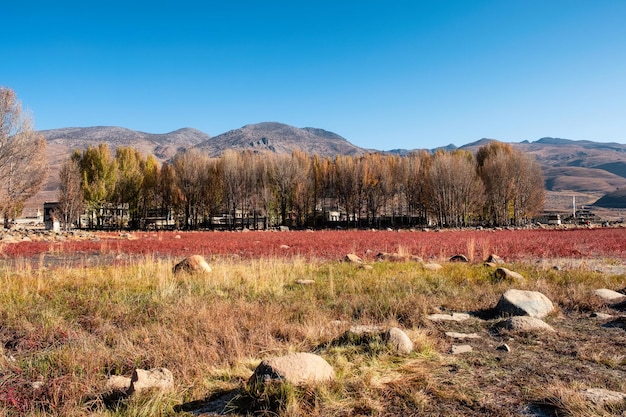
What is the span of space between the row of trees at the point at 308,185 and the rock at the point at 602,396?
51.7m

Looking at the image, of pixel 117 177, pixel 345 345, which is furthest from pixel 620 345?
pixel 117 177

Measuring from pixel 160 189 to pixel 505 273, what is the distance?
58494mm

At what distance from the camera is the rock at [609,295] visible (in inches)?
308

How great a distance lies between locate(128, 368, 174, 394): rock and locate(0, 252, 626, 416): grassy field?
0.38ft

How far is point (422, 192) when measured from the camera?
2345 inches

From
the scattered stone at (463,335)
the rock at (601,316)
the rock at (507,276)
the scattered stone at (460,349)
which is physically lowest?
the rock at (601,316)

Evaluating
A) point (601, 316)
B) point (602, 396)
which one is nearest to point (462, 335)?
point (602, 396)

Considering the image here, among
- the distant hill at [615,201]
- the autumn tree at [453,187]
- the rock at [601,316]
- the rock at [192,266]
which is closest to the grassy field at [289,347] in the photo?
the rock at [601,316]

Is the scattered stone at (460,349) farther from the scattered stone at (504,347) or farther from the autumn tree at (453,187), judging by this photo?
the autumn tree at (453,187)

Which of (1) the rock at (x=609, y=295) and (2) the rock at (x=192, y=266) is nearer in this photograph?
(1) the rock at (x=609, y=295)

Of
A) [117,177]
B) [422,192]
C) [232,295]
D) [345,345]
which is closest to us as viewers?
[345,345]

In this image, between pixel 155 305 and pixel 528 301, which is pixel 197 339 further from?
pixel 528 301

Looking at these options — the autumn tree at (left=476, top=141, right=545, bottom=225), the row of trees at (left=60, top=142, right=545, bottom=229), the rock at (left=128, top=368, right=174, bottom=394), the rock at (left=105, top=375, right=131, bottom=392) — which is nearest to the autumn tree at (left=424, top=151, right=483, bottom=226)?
the row of trees at (left=60, top=142, right=545, bottom=229)

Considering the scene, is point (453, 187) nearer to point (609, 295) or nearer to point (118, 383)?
point (609, 295)
